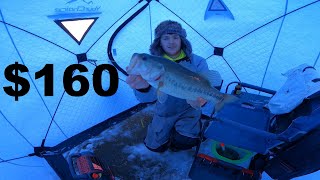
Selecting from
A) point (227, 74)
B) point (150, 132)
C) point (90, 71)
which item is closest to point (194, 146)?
point (150, 132)

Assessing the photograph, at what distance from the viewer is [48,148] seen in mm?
3732

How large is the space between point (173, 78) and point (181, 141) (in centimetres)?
171

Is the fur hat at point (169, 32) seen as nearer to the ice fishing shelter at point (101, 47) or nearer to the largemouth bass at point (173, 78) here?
the largemouth bass at point (173, 78)

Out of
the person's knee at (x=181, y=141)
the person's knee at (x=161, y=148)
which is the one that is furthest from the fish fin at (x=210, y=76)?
the person's knee at (x=161, y=148)

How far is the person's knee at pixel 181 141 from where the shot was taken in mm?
3609

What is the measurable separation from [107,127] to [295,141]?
266 cm

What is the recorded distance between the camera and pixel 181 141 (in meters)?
3.65

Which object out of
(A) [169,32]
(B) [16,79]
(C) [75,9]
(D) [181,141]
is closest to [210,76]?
(A) [169,32]

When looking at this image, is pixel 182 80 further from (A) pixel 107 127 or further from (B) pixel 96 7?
(A) pixel 107 127

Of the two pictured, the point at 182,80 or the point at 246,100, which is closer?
the point at 182,80

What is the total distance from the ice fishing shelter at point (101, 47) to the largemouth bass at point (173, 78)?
1.96 metres

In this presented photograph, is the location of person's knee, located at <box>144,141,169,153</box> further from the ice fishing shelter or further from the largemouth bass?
the largemouth bass

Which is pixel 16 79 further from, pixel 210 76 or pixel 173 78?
pixel 210 76

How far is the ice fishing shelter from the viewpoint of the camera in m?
3.40
